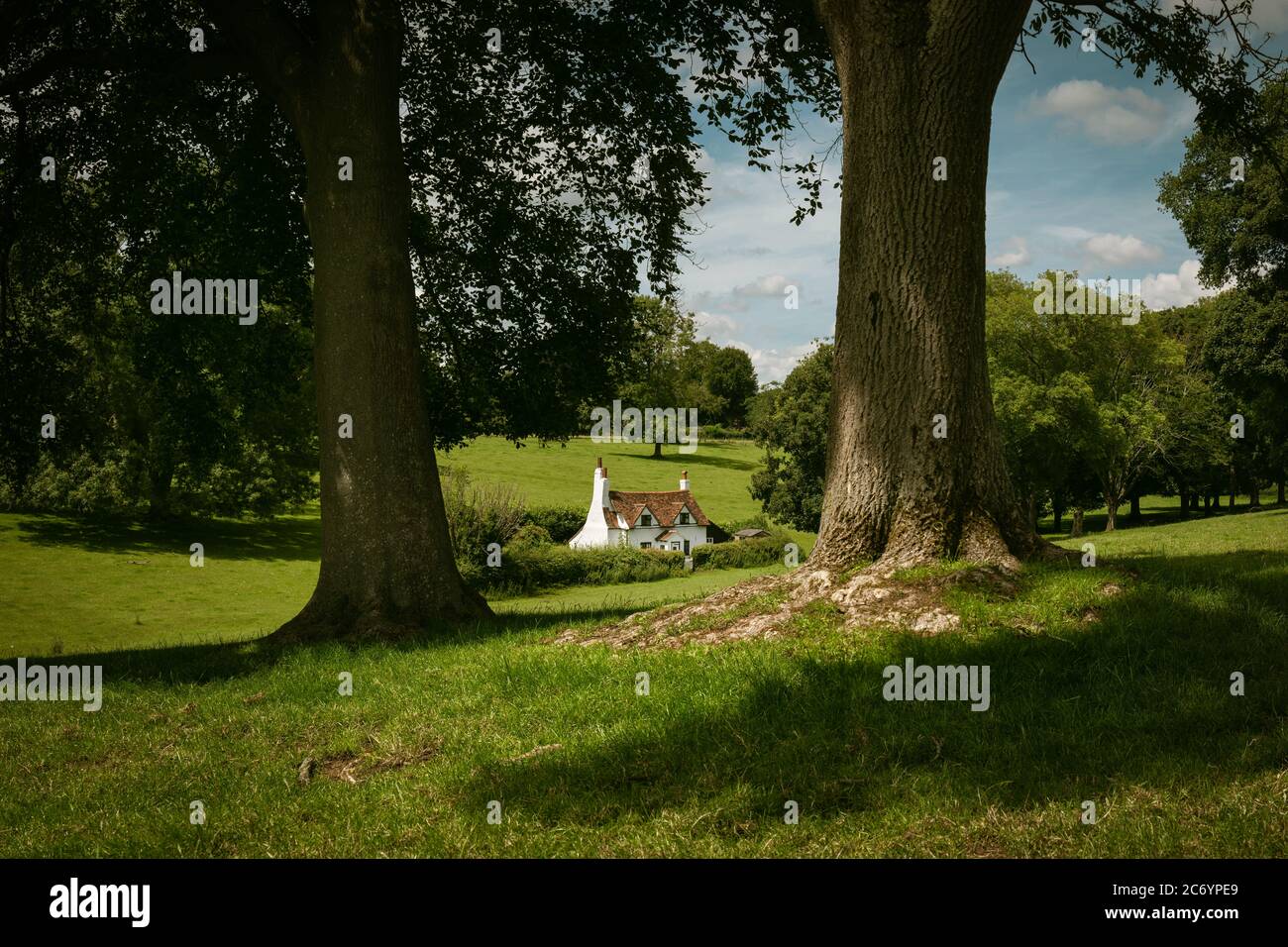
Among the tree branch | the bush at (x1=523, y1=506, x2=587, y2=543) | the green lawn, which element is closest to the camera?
the tree branch

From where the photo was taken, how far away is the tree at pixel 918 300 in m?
7.71

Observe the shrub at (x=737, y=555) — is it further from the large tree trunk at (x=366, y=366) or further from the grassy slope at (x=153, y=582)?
the large tree trunk at (x=366, y=366)

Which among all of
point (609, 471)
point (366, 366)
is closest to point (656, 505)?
point (609, 471)

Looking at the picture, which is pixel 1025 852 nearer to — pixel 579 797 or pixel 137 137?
pixel 579 797

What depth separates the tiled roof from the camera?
189ft

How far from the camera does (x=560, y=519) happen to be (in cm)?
5512

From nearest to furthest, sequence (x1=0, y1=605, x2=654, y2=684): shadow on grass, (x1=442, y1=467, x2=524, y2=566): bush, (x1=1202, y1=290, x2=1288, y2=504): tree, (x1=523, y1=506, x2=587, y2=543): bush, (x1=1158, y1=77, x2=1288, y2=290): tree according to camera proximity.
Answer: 1. (x1=0, y1=605, x2=654, y2=684): shadow on grass
2. (x1=1158, y1=77, x2=1288, y2=290): tree
3. (x1=1202, y1=290, x2=1288, y2=504): tree
4. (x1=442, y1=467, x2=524, y2=566): bush
5. (x1=523, y1=506, x2=587, y2=543): bush

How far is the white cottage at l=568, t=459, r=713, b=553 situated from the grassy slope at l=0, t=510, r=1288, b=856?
4202 cm

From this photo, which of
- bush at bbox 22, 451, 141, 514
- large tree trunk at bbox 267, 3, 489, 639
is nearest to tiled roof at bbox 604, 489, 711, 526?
bush at bbox 22, 451, 141, 514

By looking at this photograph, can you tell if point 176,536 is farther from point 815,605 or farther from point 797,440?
point 815,605

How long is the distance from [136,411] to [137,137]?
34.7 metres

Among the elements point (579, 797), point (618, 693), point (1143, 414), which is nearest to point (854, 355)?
point (618, 693)

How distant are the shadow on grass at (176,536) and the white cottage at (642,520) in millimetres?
16187

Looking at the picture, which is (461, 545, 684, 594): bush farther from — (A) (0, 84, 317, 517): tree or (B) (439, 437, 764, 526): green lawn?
(A) (0, 84, 317, 517): tree
